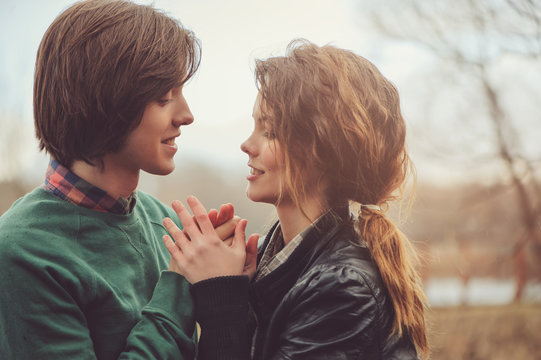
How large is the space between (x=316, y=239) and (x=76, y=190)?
627 millimetres

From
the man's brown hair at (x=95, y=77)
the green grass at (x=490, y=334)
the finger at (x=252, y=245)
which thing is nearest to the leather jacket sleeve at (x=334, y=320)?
the finger at (x=252, y=245)

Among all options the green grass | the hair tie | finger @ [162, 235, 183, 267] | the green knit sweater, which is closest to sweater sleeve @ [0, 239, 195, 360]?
the green knit sweater

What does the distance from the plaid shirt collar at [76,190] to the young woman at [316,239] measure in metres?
0.17

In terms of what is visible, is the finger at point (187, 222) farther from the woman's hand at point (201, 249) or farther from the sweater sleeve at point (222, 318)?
the sweater sleeve at point (222, 318)

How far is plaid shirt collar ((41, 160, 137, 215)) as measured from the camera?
1316mm

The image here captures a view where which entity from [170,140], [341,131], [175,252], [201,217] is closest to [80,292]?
[175,252]

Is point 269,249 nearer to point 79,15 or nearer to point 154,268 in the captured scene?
point 154,268

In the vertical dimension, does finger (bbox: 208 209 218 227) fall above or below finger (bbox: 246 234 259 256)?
above

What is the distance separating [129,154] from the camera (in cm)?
138

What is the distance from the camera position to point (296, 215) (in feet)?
4.87

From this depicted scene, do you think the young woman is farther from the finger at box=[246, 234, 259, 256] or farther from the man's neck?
the man's neck

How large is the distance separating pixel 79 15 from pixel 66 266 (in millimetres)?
636

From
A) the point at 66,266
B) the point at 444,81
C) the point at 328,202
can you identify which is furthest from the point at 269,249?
the point at 444,81

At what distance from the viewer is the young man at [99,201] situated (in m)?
1.14
